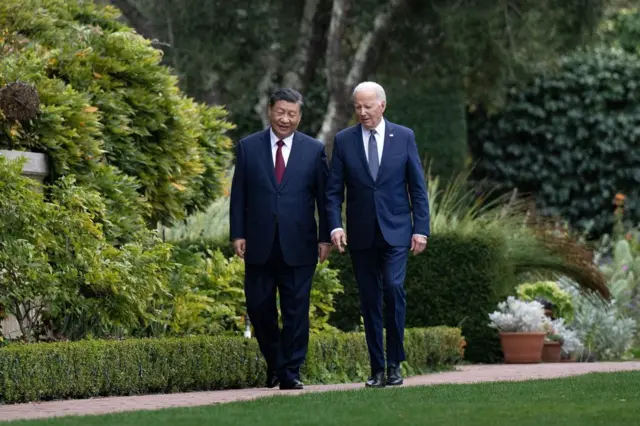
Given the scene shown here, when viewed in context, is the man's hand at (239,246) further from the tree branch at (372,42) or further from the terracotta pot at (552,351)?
the tree branch at (372,42)

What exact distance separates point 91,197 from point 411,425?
4223 millimetres

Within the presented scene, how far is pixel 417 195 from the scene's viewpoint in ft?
29.2

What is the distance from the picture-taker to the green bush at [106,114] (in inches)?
417

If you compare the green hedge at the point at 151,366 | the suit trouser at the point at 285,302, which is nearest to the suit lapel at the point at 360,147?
the suit trouser at the point at 285,302

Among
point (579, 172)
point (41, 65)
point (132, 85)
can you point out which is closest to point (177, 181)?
point (132, 85)

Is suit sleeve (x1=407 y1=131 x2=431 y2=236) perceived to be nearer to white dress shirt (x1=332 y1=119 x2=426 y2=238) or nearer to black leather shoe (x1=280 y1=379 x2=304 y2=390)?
white dress shirt (x1=332 y1=119 x2=426 y2=238)

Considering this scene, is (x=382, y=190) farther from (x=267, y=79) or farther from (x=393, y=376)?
(x=267, y=79)

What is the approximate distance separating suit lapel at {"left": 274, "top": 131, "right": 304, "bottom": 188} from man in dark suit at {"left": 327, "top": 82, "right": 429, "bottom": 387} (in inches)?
9.0

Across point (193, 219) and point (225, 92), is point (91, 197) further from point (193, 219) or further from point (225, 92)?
point (225, 92)

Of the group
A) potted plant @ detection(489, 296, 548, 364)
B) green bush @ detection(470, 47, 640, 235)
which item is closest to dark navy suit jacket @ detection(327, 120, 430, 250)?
potted plant @ detection(489, 296, 548, 364)

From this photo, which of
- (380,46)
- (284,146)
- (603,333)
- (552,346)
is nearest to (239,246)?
(284,146)

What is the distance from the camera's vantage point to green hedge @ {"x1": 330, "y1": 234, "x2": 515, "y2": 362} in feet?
43.5

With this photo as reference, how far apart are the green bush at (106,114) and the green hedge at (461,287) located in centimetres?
239

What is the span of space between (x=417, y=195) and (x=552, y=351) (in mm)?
5111
